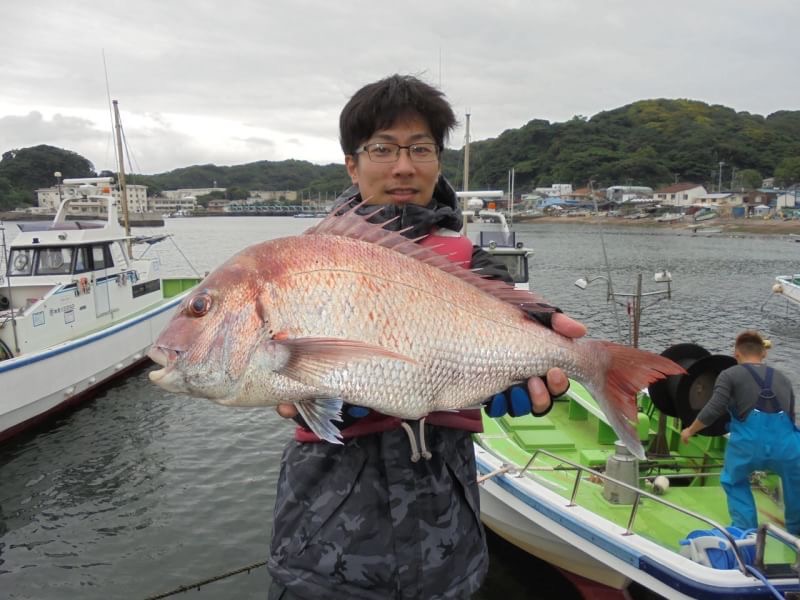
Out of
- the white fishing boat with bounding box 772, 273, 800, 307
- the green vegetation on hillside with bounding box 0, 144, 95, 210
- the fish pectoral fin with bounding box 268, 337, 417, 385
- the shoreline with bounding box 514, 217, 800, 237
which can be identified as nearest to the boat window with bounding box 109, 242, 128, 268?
the fish pectoral fin with bounding box 268, 337, 417, 385

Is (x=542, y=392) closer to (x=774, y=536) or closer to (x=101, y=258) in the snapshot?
(x=774, y=536)

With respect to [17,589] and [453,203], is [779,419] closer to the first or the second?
[453,203]

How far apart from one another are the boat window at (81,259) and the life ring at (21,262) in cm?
108

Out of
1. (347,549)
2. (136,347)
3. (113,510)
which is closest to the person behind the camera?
(347,549)

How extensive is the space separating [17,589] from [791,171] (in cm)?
12061

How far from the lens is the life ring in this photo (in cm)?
1331

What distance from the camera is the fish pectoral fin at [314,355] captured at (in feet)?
6.09

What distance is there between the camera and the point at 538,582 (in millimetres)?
6980

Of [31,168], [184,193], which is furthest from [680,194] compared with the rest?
[184,193]

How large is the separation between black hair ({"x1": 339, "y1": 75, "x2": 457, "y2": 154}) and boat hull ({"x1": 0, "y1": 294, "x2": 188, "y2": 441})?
285 inches

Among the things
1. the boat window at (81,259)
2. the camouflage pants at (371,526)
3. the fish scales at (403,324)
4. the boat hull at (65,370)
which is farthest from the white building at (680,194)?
the camouflage pants at (371,526)

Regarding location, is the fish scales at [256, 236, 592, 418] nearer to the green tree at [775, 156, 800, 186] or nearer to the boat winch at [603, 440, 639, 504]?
the boat winch at [603, 440, 639, 504]

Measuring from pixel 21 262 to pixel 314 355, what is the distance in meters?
14.5

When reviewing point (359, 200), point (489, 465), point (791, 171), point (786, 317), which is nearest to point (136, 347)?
point (489, 465)
